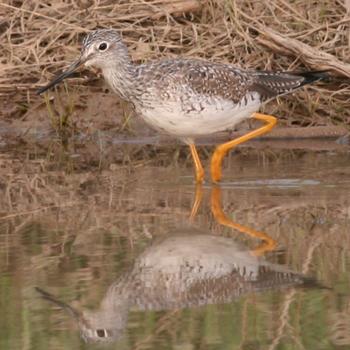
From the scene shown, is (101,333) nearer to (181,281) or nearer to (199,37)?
(181,281)

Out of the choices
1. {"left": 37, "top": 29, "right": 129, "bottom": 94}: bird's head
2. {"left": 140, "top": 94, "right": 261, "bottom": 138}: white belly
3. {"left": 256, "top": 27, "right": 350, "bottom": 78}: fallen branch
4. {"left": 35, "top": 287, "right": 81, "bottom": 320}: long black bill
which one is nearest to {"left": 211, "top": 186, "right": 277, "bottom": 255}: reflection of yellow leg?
{"left": 140, "top": 94, "right": 261, "bottom": 138}: white belly

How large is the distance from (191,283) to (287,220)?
1.48m

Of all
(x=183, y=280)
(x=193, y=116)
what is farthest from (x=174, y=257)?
(x=193, y=116)

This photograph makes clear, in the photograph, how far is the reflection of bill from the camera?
19.0 ft

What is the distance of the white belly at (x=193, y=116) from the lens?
8367 millimetres

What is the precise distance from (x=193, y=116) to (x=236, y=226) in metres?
1.22

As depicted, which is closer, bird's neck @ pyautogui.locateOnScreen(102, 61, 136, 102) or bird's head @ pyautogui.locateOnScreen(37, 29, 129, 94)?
bird's neck @ pyautogui.locateOnScreen(102, 61, 136, 102)

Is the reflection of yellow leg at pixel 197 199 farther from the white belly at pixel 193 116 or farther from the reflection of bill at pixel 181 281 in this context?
the reflection of bill at pixel 181 281

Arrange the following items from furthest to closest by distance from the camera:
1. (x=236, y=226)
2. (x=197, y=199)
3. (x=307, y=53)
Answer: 1. (x=307, y=53)
2. (x=197, y=199)
3. (x=236, y=226)

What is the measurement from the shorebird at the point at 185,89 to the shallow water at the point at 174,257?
A: 433mm

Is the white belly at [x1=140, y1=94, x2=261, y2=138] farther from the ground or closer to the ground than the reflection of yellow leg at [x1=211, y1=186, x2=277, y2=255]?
farther from the ground

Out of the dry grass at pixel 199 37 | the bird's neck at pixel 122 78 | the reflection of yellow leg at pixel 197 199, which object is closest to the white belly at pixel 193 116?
the bird's neck at pixel 122 78

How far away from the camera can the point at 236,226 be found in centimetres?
745

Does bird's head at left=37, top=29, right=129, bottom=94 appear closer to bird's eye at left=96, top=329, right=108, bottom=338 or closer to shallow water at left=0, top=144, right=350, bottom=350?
shallow water at left=0, top=144, right=350, bottom=350
